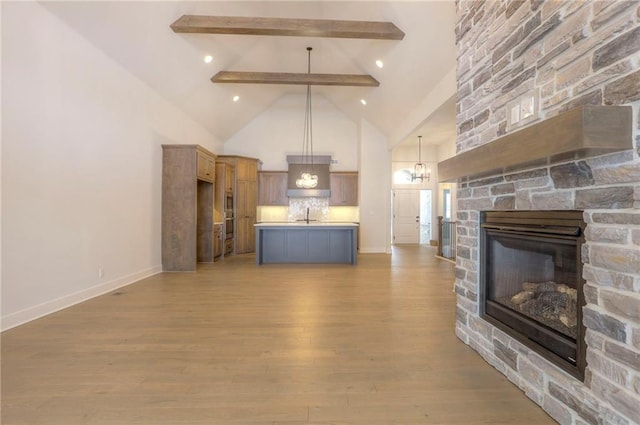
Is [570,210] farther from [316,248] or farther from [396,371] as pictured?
[316,248]

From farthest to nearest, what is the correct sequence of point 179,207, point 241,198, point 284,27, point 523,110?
1. point 241,198
2. point 179,207
3. point 284,27
4. point 523,110

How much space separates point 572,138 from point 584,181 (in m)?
0.32

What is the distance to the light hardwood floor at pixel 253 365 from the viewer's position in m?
1.71

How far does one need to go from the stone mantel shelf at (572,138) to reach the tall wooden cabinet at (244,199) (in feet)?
23.9

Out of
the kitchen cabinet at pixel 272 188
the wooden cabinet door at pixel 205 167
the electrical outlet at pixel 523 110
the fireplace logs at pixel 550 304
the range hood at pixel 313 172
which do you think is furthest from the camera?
the kitchen cabinet at pixel 272 188

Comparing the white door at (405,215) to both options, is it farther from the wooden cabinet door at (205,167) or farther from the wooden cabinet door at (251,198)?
the wooden cabinet door at (205,167)

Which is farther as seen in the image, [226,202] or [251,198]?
[251,198]

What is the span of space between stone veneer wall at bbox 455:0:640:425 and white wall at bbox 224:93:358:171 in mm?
7137


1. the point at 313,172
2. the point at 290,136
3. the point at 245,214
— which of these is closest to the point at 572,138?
the point at 313,172

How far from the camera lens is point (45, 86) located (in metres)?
3.26

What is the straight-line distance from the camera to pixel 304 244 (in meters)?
6.70

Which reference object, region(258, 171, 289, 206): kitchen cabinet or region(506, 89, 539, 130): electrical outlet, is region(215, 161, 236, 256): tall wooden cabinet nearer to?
region(258, 171, 289, 206): kitchen cabinet

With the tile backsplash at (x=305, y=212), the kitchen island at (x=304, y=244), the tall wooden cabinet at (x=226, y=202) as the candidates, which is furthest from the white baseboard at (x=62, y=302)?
the tile backsplash at (x=305, y=212)

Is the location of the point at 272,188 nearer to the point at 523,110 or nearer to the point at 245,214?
the point at 245,214
